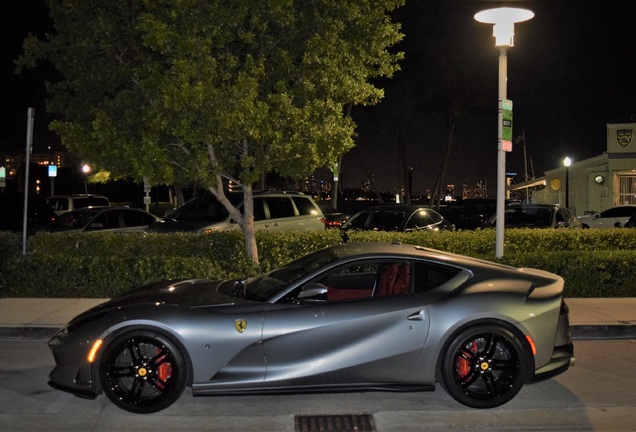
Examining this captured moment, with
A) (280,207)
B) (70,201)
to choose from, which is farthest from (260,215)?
(70,201)

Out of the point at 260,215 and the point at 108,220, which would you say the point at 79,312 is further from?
the point at 108,220

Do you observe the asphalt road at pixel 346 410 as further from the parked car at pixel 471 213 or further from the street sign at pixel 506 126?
the parked car at pixel 471 213

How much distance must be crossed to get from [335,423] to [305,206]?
10.9 metres

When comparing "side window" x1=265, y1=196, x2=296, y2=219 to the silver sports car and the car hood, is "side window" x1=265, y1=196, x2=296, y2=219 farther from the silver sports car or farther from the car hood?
the silver sports car

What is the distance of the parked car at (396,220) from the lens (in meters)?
15.1

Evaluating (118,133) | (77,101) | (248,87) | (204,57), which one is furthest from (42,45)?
(248,87)

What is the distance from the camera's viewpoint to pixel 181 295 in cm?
615

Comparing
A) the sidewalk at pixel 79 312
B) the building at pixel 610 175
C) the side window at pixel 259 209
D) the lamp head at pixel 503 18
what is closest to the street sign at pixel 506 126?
the lamp head at pixel 503 18

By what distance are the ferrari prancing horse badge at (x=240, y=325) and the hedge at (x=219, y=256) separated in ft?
16.6

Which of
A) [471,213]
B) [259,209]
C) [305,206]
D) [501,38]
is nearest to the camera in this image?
[501,38]

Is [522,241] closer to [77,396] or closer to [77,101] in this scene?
[77,101]

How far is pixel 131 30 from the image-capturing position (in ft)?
34.7

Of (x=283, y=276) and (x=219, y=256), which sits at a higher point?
(x=283, y=276)

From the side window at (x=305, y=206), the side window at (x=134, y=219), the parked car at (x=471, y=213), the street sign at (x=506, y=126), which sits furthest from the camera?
the parked car at (x=471, y=213)
